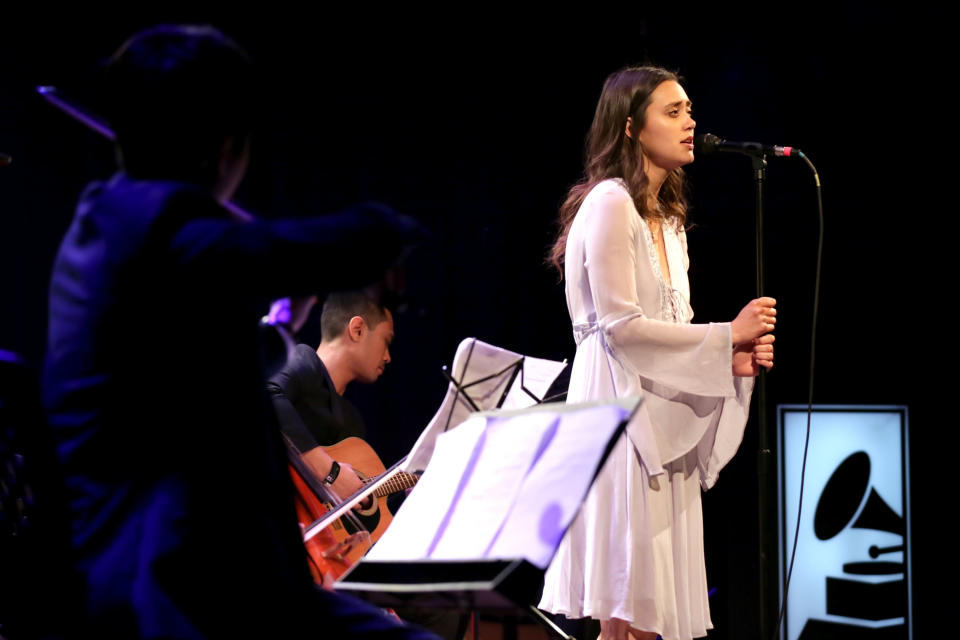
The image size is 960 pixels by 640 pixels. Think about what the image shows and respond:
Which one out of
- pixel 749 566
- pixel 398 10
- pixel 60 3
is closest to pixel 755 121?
pixel 398 10

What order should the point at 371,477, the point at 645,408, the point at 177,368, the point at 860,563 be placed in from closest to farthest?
the point at 177,368, the point at 645,408, the point at 371,477, the point at 860,563

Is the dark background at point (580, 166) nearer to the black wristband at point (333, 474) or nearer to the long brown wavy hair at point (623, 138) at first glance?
the black wristband at point (333, 474)

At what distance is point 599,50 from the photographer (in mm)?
4316

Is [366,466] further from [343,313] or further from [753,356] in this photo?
[753,356]

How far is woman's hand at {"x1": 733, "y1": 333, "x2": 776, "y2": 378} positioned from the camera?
2600 mm

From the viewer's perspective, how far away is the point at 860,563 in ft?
12.7

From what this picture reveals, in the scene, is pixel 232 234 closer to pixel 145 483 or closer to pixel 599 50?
pixel 145 483

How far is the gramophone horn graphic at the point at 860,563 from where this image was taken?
383 centimetres

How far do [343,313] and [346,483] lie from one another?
0.81 meters

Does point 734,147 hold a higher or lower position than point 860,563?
higher

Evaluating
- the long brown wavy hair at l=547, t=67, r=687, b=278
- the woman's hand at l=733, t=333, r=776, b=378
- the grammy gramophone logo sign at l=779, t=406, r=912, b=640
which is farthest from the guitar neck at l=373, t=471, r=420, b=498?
the grammy gramophone logo sign at l=779, t=406, r=912, b=640

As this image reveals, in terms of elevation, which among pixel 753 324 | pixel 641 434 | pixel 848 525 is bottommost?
pixel 848 525

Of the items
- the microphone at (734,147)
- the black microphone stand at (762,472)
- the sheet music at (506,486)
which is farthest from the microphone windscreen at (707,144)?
the sheet music at (506,486)

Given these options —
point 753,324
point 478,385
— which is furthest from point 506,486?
point 753,324
